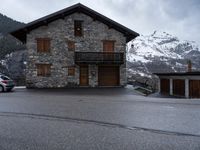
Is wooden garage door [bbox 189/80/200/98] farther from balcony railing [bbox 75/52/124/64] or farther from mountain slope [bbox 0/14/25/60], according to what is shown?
mountain slope [bbox 0/14/25/60]

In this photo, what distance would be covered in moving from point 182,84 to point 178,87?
42.6 inches

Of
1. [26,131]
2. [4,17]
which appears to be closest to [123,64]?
[26,131]

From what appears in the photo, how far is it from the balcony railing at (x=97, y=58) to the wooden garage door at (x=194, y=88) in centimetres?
821

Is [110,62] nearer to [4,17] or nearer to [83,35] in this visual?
[83,35]

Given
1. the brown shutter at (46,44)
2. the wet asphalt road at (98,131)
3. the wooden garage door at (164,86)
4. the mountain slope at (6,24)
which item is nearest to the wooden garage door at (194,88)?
the wooden garage door at (164,86)

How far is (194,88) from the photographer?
90.3ft

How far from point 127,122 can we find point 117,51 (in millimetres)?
24180

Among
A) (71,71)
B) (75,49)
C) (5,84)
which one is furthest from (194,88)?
(5,84)

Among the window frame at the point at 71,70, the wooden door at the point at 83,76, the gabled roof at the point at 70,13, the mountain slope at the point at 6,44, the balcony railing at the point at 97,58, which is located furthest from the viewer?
the mountain slope at the point at 6,44

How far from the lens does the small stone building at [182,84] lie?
27.4 meters

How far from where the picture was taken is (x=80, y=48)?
107 feet

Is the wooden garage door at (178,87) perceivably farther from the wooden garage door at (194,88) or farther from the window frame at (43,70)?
the window frame at (43,70)

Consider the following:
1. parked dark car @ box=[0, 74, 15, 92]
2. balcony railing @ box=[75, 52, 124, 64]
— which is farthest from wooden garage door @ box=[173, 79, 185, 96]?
parked dark car @ box=[0, 74, 15, 92]

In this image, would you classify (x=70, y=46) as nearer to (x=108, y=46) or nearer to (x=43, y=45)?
(x=43, y=45)
